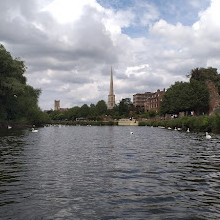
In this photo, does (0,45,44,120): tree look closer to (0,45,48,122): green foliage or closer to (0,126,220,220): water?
(0,45,48,122): green foliage

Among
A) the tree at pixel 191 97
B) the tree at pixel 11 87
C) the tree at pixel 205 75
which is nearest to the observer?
the tree at pixel 11 87

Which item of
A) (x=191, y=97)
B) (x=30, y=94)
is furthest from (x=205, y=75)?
(x=30, y=94)

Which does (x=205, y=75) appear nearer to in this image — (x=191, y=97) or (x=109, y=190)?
(x=191, y=97)

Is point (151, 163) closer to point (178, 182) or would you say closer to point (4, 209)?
point (178, 182)

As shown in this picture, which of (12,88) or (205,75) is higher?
(205,75)

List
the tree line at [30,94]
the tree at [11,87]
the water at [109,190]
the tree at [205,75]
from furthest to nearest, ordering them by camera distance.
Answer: the tree at [205,75]
the tree line at [30,94]
the tree at [11,87]
the water at [109,190]

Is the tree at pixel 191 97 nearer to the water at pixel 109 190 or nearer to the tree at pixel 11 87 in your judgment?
the tree at pixel 11 87

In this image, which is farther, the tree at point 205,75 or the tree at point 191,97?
the tree at point 205,75

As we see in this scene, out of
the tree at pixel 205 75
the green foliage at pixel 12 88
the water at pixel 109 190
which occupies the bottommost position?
the water at pixel 109 190

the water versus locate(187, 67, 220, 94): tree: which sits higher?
locate(187, 67, 220, 94): tree

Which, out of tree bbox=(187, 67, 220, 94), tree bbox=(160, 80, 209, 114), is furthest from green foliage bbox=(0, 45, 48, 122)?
tree bbox=(187, 67, 220, 94)

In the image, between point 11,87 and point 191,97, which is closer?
point 11,87

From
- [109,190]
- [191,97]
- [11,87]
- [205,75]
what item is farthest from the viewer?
[205,75]

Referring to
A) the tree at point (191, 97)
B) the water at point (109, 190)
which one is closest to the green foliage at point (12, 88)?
the water at point (109, 190)
